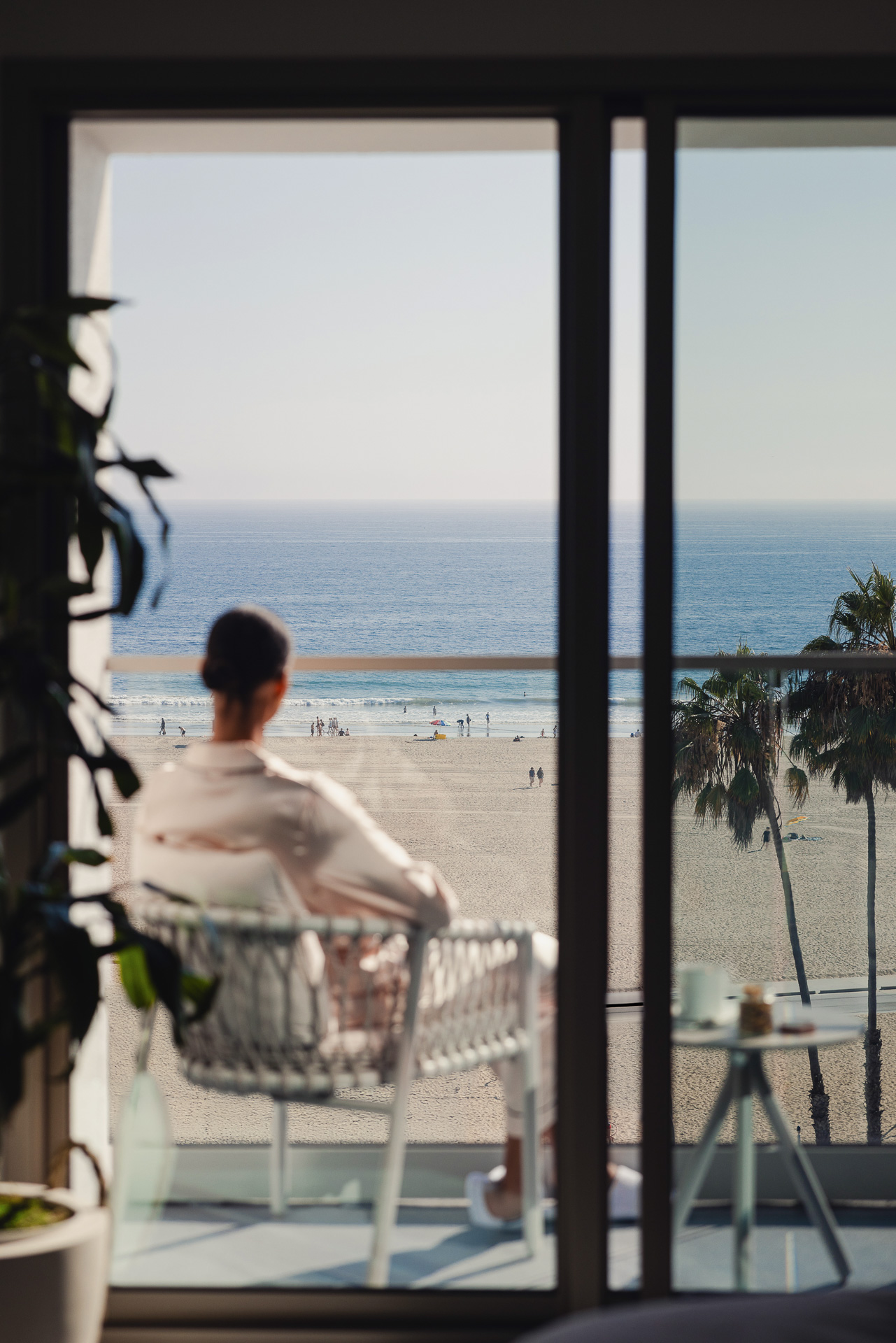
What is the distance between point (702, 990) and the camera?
2180 millimetres

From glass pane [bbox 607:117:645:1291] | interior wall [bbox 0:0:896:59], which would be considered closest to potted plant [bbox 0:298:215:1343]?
interior wall [bbox 0:0:896:59]

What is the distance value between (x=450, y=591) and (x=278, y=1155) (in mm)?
1101

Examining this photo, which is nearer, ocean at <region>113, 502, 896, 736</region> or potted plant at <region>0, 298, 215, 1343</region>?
potted plant at <region>0, 298, 215, 1343</region>

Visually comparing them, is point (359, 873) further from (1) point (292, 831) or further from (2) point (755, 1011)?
(2) point (755, 1011)

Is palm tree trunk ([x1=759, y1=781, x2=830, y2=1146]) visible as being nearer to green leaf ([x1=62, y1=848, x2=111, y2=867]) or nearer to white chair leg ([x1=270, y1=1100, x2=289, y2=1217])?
white chair leg ([x1=270, y1=1100, x2=289, y2=1217])

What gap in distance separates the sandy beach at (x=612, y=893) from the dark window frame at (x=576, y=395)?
57 millimetres

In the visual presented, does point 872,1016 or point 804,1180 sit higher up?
point 872,1016

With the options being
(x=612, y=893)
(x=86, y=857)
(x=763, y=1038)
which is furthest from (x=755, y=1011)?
(x=86, y=857)

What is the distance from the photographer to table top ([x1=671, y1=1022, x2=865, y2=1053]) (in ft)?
7.13

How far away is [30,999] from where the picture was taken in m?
2.14

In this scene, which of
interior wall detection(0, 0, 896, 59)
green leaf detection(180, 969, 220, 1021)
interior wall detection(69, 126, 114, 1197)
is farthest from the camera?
interior wall detection(69, 126, 114, 1197)

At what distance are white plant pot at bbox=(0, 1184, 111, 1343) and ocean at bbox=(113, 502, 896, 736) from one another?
0.85 meters

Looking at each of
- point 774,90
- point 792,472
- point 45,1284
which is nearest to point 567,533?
point 792,472

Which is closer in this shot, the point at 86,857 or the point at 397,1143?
the point at 86,857
